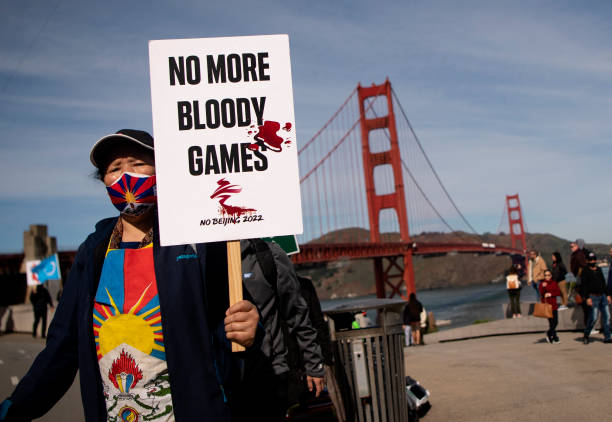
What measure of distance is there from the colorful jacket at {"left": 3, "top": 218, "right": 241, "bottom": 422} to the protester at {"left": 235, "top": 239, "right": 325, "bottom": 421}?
33 centimetres

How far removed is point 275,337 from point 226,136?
1197 millimetres

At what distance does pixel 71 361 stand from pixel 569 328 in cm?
910

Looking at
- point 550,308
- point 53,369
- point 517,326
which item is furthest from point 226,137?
point 517,326

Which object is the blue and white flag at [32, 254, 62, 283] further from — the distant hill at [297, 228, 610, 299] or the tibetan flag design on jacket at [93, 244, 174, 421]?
the distant hill at [297, 228, 610, 299]

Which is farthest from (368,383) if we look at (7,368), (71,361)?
(7,368)

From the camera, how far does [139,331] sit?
1.77 meters

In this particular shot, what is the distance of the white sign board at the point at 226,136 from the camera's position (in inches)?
72.4

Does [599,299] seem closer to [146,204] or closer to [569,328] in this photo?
[569,328]

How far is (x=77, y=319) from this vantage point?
6.17 feet

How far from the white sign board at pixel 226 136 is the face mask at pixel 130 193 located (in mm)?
130

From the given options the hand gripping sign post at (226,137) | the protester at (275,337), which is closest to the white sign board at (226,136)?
the hand gripping sign post at (226,137)

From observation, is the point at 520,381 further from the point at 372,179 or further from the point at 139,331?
the point at 372,179

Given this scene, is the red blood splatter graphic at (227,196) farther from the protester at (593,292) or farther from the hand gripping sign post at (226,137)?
the protester at (593,292)

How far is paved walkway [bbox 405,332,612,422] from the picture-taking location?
4.40m
